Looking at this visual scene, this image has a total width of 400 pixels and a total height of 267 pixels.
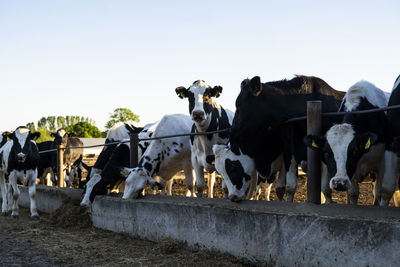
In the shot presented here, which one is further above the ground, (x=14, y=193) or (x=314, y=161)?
Answer: (x=314, y=161)

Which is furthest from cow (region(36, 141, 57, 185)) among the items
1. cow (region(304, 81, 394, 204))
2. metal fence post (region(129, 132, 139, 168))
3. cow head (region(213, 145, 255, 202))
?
cow (region(304, 81, 394, 204))

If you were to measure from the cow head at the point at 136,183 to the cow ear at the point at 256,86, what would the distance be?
7.54 ft

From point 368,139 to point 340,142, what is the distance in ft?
0.86

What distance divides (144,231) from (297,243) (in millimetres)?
2595

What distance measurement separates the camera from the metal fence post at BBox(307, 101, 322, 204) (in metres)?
4.63

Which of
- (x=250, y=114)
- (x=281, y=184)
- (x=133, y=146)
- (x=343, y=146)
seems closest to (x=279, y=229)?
(x=343, y=146)

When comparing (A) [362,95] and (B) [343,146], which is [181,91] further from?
(B) [343,146]

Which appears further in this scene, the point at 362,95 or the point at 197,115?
the point at 197,115

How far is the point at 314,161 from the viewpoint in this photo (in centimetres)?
470

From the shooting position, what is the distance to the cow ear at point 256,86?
6211 mm

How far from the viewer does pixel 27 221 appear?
8562mm

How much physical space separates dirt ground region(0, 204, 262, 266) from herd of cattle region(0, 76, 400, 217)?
28.8 inches

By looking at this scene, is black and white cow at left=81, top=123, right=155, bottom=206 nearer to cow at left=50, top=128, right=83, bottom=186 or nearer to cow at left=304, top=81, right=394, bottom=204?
cow at left=304, top=81, right=394, bottom=204

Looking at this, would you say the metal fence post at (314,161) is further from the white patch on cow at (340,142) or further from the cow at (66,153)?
the cow at (66,153)
